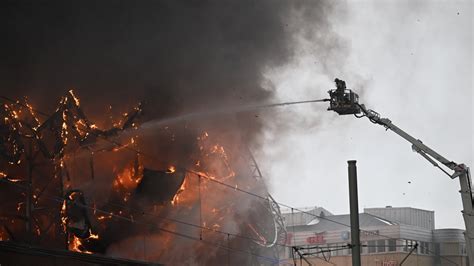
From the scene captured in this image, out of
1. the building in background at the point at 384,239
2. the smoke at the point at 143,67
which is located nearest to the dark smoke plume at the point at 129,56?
the smoke at the point at 143,67

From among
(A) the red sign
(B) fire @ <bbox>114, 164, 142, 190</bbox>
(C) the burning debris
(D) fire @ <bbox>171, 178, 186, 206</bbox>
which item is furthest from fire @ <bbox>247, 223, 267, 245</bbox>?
(A) the red sign

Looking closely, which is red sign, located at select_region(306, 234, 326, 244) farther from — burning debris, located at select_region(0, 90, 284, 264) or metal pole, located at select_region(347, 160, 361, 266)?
metal pole, located at select_region(347, 160, 361, 266)

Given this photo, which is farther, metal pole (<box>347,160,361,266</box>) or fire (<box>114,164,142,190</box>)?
fire (<box>114,164,142,190</box>)

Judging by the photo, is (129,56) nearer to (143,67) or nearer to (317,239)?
(143,67)

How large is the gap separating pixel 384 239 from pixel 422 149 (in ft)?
99.3

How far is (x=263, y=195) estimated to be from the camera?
121 ft

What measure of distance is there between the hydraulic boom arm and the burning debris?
604 cm

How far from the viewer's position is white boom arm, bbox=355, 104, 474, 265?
78.3 ft

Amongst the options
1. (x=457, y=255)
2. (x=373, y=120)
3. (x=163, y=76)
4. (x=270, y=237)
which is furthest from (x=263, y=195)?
(x=457, y=255)

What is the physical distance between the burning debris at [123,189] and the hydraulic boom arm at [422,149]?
238 inches

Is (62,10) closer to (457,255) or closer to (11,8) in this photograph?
(11,8)

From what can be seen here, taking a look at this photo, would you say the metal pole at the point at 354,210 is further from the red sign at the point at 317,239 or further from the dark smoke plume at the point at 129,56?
the red sign at the point at 317,239

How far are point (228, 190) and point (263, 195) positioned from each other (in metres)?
2.79

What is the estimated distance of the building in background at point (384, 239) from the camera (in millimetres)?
54906
